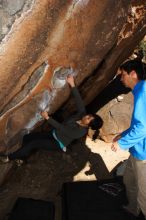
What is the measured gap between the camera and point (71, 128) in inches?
192

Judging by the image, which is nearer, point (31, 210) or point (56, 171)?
point (31, 210)

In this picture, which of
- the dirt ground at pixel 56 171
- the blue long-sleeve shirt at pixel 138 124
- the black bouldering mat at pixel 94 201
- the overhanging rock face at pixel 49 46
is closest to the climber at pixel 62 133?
the overhanging rock face at pixel 49 46

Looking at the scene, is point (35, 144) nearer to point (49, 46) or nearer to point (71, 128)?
point (71, 128)

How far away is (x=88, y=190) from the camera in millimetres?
4859

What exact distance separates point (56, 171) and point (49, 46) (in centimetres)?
226

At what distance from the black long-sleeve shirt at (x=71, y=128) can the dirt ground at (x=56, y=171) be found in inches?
29.4

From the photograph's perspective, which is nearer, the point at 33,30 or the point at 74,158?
the point at 33,30

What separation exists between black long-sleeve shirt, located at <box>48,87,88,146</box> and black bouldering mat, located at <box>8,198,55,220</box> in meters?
0.78

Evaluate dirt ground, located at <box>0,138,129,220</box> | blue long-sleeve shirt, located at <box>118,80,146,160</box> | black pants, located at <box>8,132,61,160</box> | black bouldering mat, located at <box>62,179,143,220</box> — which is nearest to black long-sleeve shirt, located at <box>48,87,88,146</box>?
black pants, located at <box>8,132,61,160</box>

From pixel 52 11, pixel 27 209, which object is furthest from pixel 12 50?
pixel 27 209

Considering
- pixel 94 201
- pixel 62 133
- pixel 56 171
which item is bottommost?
pixel 94 201

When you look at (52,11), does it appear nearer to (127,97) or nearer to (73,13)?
(73,13)

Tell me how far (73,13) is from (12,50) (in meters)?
0.60

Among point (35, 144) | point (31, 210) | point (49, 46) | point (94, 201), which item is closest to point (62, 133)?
point (35, 144)
